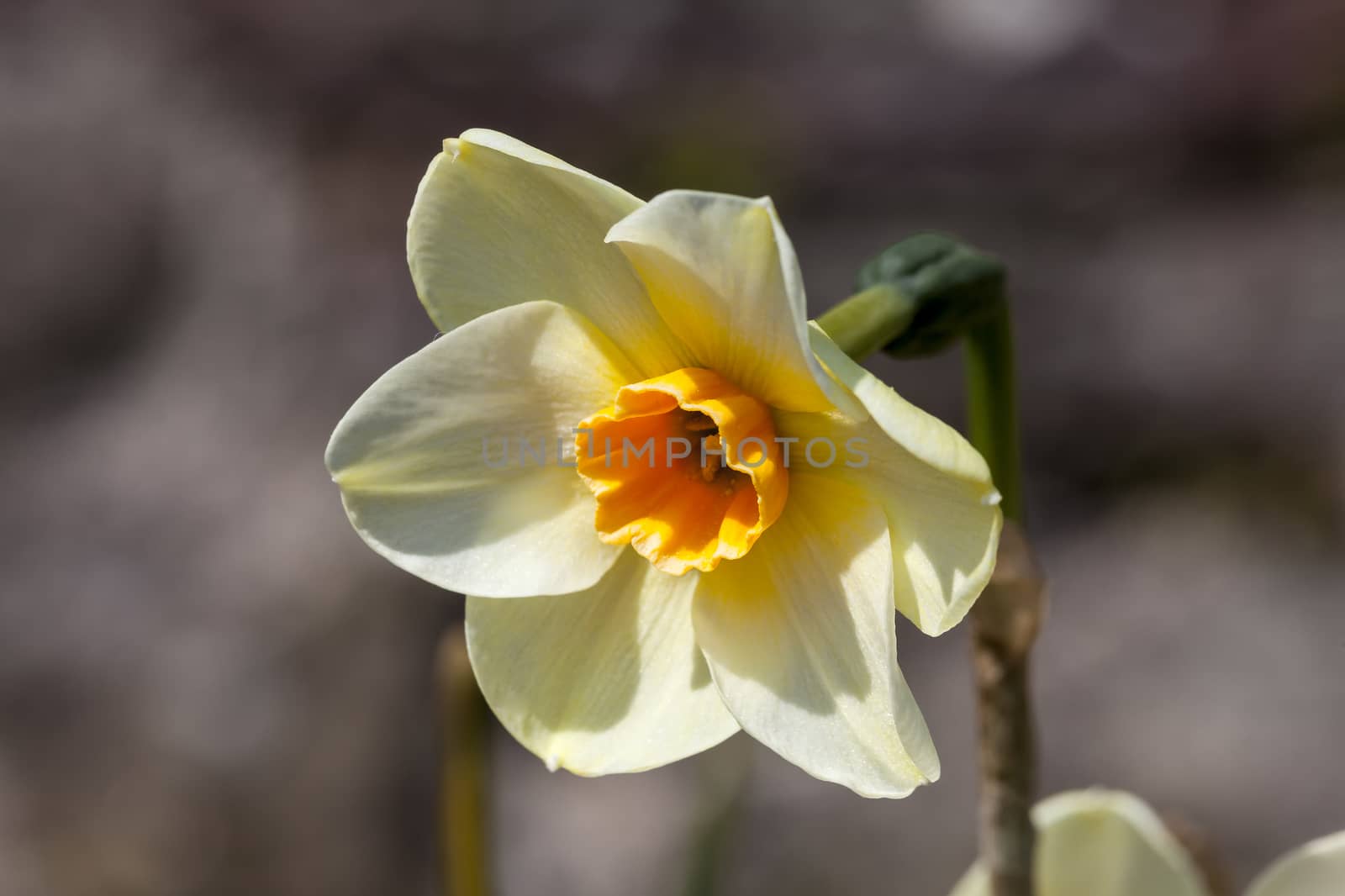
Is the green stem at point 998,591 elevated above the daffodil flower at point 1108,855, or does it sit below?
above

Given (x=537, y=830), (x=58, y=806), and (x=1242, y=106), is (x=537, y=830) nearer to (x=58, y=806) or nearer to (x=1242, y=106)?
(x=58, y=806)

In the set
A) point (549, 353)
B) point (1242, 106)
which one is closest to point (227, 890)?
point (549, 353)

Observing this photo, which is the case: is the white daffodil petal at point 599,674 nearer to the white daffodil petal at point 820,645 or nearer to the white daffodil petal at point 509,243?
the white daffodil petal at point 820,645

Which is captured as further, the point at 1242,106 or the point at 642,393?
the point at 1242,106

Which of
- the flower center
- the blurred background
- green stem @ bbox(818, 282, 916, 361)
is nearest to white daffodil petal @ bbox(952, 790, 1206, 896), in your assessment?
the flower center

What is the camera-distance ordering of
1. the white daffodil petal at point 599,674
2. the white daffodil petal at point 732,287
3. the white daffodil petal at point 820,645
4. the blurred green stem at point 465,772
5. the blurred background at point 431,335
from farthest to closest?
the blurred background at point 431,335 → the blurred green stem at point 465,772 → the white daffodil petal at point 599,674 → the white daffodil petal at point 820,645 → the white daffodil petal at point 732,287

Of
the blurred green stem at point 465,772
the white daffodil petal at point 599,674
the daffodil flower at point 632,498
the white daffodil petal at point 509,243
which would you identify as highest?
the white daffodil petal at point 509,243

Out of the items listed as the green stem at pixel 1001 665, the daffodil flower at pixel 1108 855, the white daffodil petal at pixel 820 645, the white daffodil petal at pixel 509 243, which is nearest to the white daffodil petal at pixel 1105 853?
the daffodil flower at pixel 1108 855

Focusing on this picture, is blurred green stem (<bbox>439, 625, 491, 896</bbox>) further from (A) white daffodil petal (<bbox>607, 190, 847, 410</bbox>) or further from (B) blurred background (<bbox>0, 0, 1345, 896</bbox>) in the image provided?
(B) blurred background (<bbox>0, 0, 1345, 896</bbox>)
